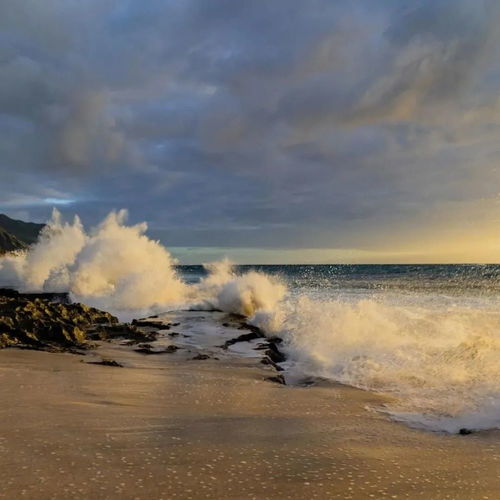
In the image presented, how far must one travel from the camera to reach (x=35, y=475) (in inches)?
136

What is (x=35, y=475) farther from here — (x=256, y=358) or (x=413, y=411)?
(x=256, y=358)

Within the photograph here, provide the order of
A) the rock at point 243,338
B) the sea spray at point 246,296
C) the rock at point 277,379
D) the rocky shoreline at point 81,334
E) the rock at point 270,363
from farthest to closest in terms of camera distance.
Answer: the sea spray at point 246,296 → the rock at point 243,338 → the rocky shoreline at point 81,334 → the rock at point 270,363 → the rock at point 277,379

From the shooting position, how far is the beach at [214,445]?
3.50 meters

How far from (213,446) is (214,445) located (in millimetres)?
28

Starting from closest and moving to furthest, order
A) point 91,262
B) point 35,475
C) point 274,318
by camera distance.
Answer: point 35,475, point 274,318, point 91,262

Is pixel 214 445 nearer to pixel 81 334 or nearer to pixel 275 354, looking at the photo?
pixel 275 354

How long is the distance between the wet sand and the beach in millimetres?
13

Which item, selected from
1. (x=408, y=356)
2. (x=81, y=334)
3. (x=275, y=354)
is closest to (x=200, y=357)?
(x=275, y=354)

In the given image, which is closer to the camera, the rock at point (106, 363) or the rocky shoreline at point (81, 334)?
the rock at point (106, 363)

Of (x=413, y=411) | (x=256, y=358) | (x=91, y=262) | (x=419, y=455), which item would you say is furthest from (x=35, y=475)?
(x=91, y=262)

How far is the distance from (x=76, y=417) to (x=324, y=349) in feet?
23.6

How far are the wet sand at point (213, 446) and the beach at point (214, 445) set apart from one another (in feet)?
0.04

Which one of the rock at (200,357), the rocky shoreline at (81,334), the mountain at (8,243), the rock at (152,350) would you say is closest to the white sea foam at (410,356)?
the rocky shoreline at (81,334)

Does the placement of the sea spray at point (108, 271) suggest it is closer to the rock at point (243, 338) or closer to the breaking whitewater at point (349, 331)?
the breaking whitewater at point (349, 331)
